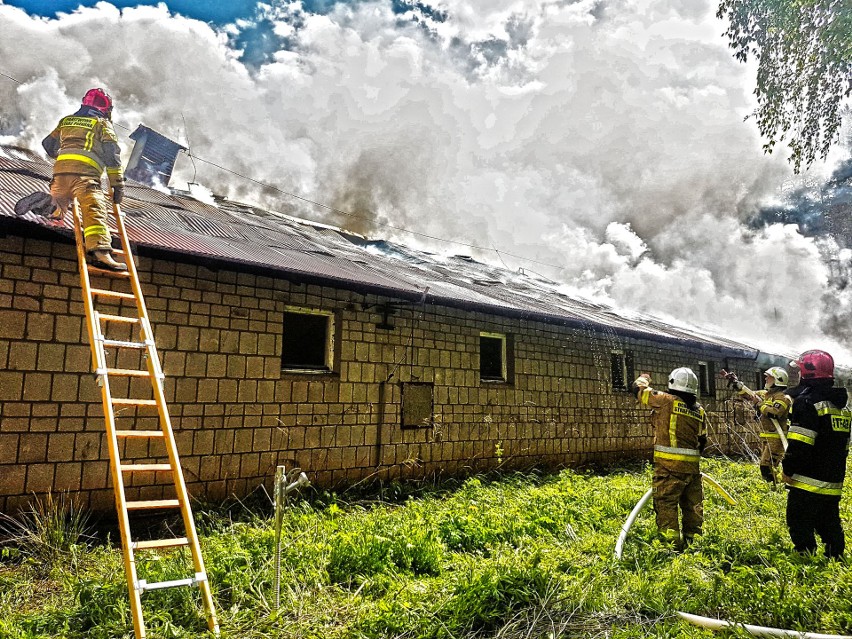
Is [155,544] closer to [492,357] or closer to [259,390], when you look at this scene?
[259,390]

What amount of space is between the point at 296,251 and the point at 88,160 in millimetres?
3264

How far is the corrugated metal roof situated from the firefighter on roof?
0.38 meters

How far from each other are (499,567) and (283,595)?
1573mm

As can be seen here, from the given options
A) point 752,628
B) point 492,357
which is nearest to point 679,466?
point 752,628

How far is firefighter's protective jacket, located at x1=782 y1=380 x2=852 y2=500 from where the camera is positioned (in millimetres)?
4570

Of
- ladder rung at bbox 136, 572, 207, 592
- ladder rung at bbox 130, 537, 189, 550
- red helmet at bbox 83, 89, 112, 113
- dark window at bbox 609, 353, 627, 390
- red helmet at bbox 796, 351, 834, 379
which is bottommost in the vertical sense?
ladder rung at bbox 136, 572, 207, 592

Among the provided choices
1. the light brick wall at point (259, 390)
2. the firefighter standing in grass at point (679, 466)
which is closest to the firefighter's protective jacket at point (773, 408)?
the firefighter standing in grass at point (679, 466)

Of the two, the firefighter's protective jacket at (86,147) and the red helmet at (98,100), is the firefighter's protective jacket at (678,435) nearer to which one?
the firefighter's protective jacket at (86,147)

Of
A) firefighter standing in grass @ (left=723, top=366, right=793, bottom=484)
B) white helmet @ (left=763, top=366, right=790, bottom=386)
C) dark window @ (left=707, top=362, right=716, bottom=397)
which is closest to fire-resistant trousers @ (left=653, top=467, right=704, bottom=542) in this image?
firefighter standing in grass @ (left=723, top=366, right=793, bottom=484)

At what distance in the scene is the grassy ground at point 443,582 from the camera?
363 centimetres

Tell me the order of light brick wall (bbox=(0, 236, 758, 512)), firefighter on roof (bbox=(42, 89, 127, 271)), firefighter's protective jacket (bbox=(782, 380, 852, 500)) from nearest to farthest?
firefighter's protective jacket (bbox=(782, 380, 852, 500))
firefighter on roof (bbox=(42, 89, 127, 271))
light brick wall (bbox=(0, 236, 758, 512))

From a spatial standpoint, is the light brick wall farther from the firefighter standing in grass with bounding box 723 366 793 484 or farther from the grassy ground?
the firefighter standing in grass with bounding box 723 366 793 484

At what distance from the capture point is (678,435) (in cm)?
541

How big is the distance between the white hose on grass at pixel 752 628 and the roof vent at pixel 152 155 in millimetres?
11110
